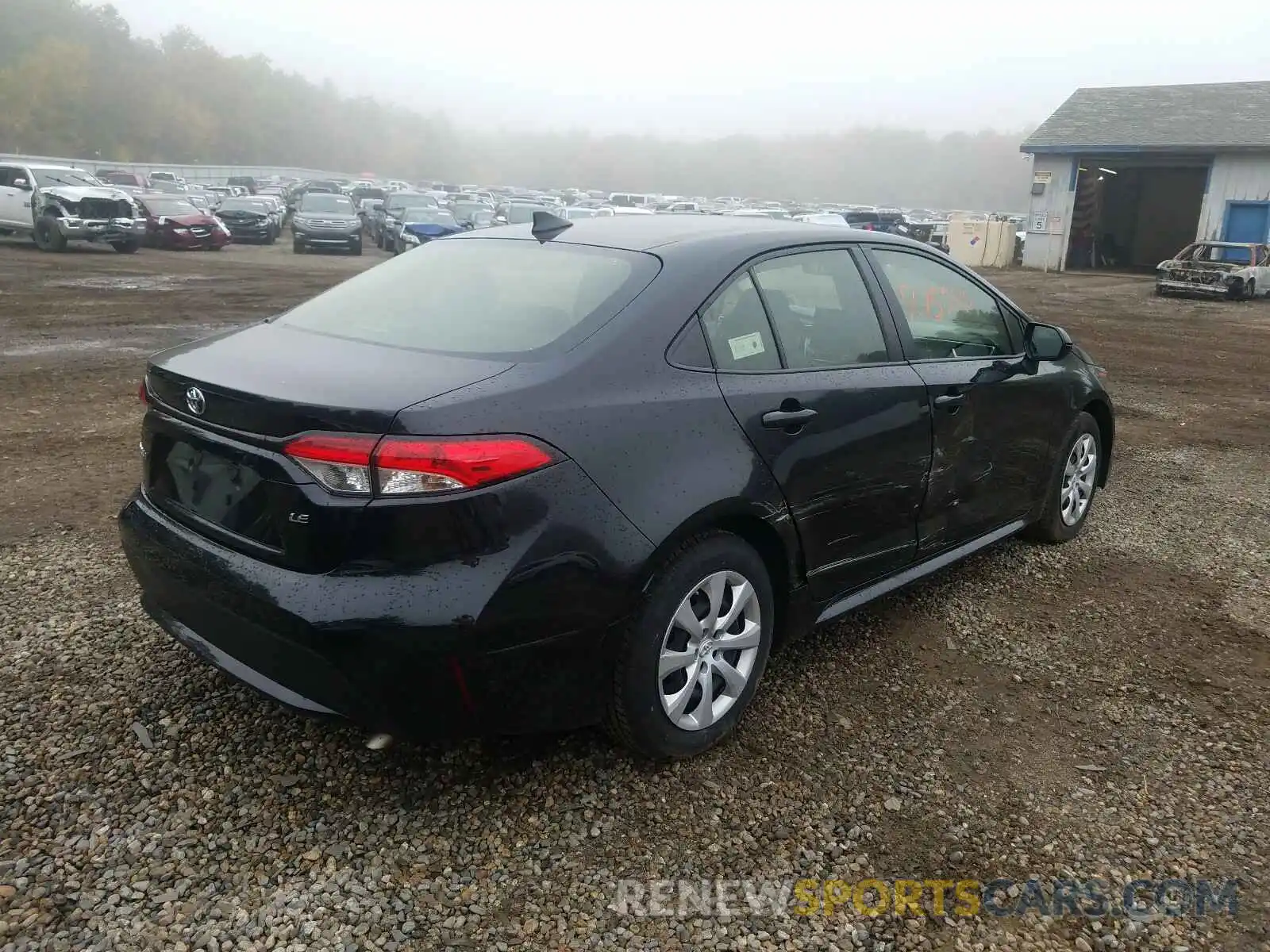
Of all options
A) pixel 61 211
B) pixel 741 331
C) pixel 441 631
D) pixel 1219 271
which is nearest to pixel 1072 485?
pixel 741 331

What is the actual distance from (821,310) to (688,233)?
1.76ft

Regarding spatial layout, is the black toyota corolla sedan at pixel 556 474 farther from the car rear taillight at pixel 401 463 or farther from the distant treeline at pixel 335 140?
the distant treeline at pixel 335 140

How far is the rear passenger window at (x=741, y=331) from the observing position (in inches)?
118

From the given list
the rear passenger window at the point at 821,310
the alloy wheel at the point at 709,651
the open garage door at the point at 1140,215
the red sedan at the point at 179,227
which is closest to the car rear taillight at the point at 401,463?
the alloy wheel at the point at 709,651

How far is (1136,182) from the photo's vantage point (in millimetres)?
32094

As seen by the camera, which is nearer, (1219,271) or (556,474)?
(556,474)

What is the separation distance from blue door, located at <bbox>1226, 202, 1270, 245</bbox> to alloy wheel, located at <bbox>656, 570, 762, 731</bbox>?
2813 centimetres

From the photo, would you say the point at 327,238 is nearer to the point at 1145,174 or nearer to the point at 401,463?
the point at 401,463

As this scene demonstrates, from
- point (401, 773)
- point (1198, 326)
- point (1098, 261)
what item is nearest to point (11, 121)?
point (1098, 261)

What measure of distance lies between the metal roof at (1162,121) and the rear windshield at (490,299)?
28.3 m

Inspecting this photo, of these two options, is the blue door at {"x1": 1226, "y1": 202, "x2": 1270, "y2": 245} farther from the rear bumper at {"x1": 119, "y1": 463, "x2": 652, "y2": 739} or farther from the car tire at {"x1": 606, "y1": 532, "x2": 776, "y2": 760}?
the rear bumper at {"x1": 119, "y1": 463, "x2": 652, "y2": 739}

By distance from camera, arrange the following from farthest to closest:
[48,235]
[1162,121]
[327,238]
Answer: [1162,121] < [327,238] < [48,235]

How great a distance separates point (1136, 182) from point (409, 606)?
35679 millimetres

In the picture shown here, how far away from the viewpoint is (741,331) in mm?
3100
